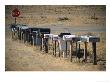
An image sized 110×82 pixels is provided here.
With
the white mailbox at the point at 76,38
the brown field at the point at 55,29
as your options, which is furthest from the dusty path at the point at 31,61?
the white mailbox at the point at 76,38

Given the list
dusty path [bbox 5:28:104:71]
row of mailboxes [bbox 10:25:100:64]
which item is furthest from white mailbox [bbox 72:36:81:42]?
dusty path [bbox 5:28:104:71]

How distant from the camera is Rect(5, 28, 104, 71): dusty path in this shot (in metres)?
10.4

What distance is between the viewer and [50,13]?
1038cm

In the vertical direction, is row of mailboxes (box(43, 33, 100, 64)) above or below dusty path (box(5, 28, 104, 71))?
above

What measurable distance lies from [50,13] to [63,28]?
20cm

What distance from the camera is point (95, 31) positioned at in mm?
10375

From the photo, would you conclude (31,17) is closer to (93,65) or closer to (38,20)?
(38,20)

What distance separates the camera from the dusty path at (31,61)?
1038 centimetres

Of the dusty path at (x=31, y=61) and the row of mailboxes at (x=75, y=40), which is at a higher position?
the row of mailboxes at (x=75, y=40)

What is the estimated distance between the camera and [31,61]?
1038 cm

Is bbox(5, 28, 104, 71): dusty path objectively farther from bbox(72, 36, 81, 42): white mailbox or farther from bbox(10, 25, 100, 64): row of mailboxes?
bbox(72, 36, 81, 42): white mailbox

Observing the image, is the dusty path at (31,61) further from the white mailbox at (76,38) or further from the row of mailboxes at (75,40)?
the white mailbox at (76,38)
